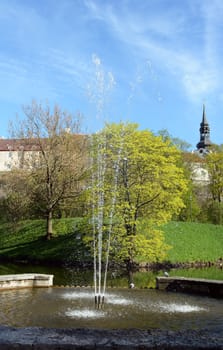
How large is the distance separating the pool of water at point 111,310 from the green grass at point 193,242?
1809cm

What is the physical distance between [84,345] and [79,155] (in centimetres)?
3272

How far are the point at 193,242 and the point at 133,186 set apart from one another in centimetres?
1677

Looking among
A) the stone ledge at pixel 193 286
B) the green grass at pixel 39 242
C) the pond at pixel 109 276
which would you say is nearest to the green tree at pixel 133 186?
the pond at pixel 109 276

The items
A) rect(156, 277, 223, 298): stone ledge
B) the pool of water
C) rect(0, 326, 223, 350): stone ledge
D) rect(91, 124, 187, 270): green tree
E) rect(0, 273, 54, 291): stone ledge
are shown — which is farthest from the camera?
rect(91, 124, 187, 270): green tree

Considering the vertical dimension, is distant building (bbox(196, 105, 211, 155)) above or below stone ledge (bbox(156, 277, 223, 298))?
above

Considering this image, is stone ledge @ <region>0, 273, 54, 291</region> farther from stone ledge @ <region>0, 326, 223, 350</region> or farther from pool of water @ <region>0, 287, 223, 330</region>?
stone ledge @ <region>0, 326, 223, 350</region>

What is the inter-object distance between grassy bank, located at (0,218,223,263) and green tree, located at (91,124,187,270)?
10.5m

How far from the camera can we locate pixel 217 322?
10.9m

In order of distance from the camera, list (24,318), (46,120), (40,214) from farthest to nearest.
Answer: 1. (40,214)
2. (46,120)
3. (24,318)

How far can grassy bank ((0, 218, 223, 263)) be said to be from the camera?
33.8 meters

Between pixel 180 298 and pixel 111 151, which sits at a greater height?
pixel 111 151

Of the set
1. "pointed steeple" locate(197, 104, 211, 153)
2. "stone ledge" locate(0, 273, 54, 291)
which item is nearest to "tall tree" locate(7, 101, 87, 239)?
"stone ledge" locate(0, 273, 54, 291)

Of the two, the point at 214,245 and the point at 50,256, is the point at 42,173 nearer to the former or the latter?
the point at 50,256

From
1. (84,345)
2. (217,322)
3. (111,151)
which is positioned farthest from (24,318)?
(111,151)
